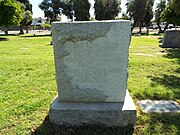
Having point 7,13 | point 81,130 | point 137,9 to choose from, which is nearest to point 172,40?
point 81,130

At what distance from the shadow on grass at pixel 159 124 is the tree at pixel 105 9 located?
112ft

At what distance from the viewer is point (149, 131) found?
2.84 meters

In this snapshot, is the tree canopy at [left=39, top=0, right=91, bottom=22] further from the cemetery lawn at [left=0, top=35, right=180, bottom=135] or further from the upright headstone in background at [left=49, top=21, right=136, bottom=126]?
the upright headstone in background at [left=49, top=21, right=136, bottom=126]

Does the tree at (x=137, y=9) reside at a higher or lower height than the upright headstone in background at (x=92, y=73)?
higher

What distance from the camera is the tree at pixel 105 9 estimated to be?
3584 cm

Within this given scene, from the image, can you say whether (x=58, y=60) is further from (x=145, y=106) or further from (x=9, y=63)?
(x=9, y=63)

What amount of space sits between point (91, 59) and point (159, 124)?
130 cm

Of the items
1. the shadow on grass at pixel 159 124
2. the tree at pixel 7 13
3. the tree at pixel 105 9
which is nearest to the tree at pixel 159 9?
the tree at pixel 105 9

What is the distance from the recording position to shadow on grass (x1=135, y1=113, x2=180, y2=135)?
283cm

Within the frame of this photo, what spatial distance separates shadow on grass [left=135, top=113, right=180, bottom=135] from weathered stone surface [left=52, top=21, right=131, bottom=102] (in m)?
0.45

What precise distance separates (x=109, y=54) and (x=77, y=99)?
2.64 ft

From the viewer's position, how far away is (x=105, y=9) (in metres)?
35.9

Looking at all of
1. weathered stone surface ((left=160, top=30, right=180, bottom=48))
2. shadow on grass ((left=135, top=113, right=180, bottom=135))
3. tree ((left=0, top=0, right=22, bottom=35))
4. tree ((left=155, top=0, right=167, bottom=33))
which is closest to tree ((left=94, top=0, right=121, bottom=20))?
tree ((left=155, top=0, right=167, bottom=33))

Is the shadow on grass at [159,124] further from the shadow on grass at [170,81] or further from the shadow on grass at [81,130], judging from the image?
the shadow on grass at [170,81]
